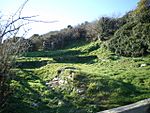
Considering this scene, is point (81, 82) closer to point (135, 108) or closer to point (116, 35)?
point (135, 108)

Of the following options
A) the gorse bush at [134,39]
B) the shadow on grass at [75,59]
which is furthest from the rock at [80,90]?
the shadow on grass at [75,59]

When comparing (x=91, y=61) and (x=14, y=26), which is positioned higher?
(x=14, y=26)

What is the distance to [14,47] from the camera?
4.17 metres

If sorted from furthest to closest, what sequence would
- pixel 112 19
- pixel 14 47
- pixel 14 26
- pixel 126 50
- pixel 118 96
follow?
pixel 112 19, pixel 126 50, pixel 118 96, pixel 14 47, pixel 14 26

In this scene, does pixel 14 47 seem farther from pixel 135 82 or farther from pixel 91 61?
pixel 91 61

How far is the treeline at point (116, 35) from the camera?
972 inches

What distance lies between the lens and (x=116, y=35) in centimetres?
2859

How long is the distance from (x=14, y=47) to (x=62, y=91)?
953 cm

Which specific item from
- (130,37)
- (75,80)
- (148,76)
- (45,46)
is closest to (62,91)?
(75,80)

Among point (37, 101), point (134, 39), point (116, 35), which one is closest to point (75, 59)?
point (116, 35)

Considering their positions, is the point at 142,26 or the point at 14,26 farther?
the point at 142,26

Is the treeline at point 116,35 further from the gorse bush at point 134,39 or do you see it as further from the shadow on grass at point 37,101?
the shadow on grass at point 37,101

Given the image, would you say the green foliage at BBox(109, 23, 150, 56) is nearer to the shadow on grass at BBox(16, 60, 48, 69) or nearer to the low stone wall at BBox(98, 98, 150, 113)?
the shadow on grass at BBox(16, 60, 48, 69)

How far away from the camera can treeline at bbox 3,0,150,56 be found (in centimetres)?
2469
